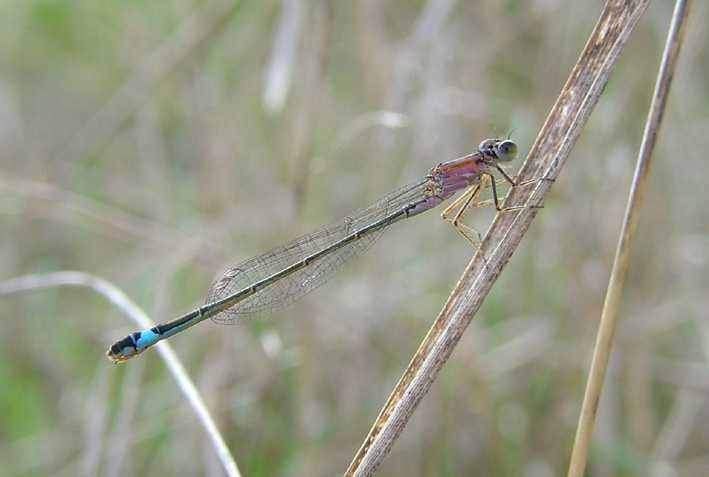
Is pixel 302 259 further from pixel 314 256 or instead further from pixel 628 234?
pixel 628 234

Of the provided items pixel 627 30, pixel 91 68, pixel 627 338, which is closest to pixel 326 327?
pixel 627 338

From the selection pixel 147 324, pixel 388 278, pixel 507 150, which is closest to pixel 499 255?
pixel 507 150

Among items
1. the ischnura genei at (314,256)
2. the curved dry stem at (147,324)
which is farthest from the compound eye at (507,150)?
the curved dry stem at (147,324)

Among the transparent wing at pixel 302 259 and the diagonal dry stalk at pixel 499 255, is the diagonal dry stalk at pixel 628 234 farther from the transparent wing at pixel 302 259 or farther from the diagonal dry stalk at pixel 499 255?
the transparent wing at pixel 302 259

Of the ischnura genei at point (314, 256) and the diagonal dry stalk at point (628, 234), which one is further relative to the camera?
the ischnura genei at point (314, 256)

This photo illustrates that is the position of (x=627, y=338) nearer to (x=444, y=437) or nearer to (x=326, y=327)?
(x=444, y=437)

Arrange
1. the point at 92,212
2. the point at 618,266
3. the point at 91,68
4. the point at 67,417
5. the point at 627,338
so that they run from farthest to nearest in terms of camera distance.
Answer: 1. the point at 91,68
2. the point at 67,417
3. the point at 627,338
4. the point at 92,212
5. the point at 618,266

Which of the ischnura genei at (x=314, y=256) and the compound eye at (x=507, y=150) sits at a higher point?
the ischnura genei at (x=314, y=256)
